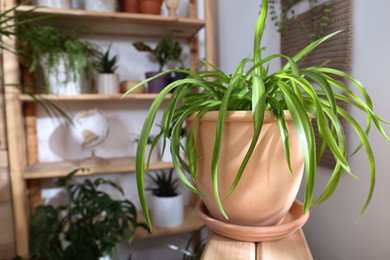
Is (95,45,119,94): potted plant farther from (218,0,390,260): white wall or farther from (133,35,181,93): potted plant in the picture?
(218,0,390,260): white wall

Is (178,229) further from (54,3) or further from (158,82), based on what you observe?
(54,3)

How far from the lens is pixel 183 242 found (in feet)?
4.81

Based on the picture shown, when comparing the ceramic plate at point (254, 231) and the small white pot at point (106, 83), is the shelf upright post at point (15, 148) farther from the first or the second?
the ceramic plate at point (254, 231)

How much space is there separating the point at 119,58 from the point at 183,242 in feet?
3.73

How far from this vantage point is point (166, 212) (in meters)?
1.18

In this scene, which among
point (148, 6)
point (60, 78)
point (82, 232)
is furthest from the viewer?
point (148, 6)

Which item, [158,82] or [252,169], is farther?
[158,82]

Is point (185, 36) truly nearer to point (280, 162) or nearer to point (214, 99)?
point (214, 99)

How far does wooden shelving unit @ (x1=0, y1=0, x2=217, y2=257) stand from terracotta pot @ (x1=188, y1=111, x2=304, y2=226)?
0.79m

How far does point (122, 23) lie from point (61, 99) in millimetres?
467

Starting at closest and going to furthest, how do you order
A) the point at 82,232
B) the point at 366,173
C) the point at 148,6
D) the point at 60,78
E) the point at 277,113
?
the point at 277,113 < the point at 366,173 < the point at 82,232 < the point at 60,78 < the point at 148,6

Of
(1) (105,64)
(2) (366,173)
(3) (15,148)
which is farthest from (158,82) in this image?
(2) (366,173)

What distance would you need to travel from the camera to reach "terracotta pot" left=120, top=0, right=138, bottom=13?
3.87ft

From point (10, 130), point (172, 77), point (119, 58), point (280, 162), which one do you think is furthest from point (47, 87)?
point (280, 162)
